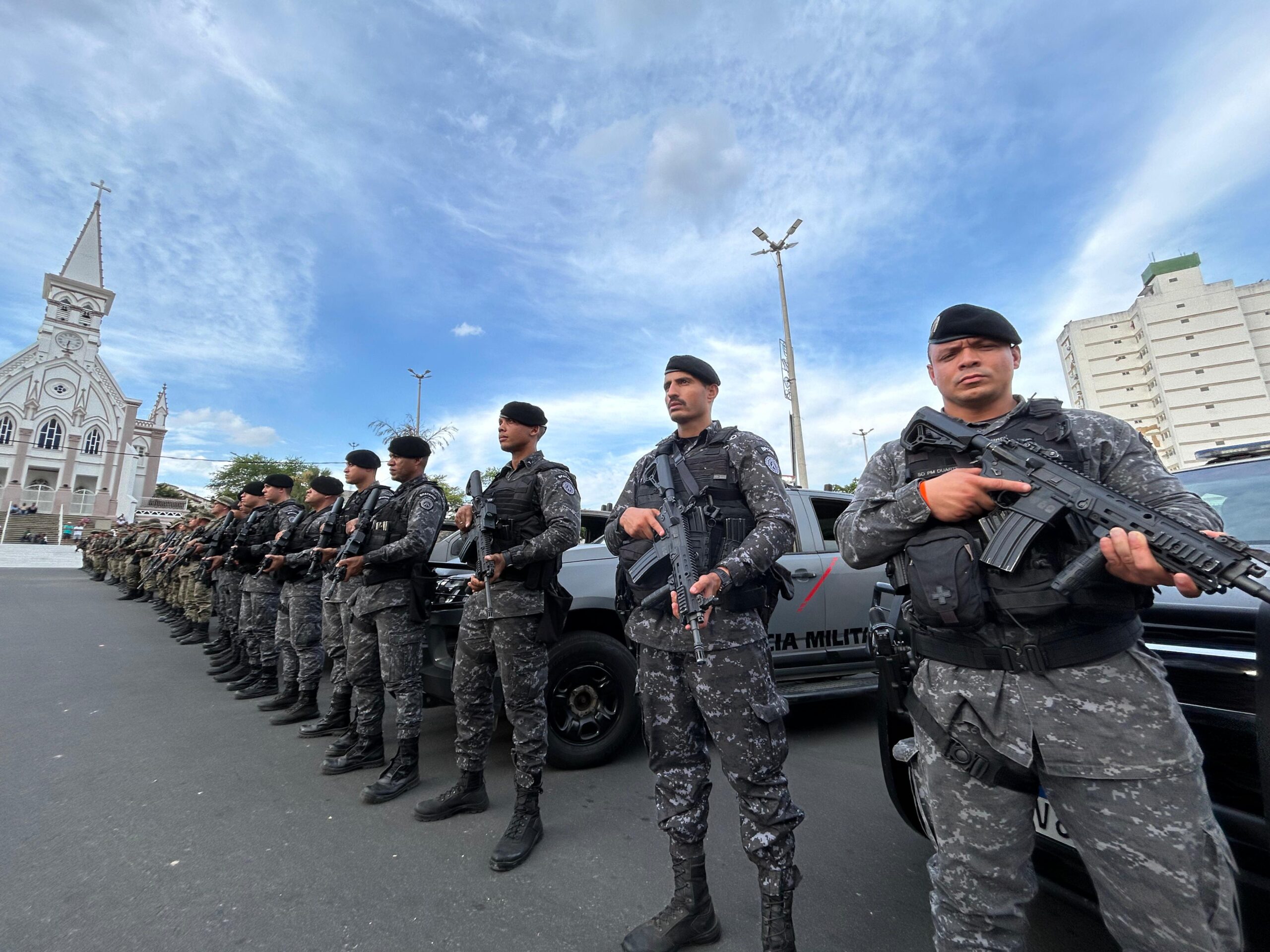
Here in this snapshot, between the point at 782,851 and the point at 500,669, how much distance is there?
1460 mm

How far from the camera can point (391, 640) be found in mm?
3271

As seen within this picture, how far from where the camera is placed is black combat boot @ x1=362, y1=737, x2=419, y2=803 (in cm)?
298

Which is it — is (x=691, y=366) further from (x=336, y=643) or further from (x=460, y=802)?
(x=336, y=643)

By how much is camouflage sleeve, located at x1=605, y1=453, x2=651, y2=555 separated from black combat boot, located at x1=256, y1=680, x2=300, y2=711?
149 inches

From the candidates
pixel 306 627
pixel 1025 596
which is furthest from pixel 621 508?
pixel 306 627

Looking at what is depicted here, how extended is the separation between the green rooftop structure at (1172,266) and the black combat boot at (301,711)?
100030mm

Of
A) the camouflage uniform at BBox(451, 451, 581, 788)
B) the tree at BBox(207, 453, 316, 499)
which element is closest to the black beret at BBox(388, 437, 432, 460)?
A: the camouflage uniform at BBox(451, 451, 581, 788)

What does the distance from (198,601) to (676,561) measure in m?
8.87

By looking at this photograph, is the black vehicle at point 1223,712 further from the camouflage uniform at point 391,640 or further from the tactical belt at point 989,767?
the camouflage uniform at point 391,640

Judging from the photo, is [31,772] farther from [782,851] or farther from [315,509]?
[782,851]

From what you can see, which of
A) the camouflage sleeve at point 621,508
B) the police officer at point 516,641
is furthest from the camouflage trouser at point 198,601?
the camouflage sleeve at point 621,508

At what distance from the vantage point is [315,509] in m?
5.39

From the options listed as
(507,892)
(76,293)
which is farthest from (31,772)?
(76,293)

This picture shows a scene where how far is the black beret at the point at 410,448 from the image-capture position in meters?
3.86
